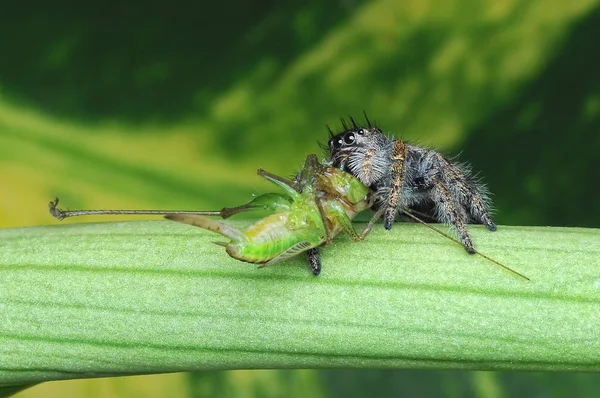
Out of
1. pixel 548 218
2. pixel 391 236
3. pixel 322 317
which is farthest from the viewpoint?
pixel 548 218

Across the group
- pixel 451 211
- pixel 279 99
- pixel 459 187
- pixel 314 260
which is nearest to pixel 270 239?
pixel 314 260

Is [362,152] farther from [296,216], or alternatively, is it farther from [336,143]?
[296,216]

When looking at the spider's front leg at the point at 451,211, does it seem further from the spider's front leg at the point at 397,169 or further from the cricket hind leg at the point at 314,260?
the cricket hind leg at the point at 314,260

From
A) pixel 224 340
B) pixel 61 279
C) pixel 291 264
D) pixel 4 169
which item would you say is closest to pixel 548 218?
pixel 291 264

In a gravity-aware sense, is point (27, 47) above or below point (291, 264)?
above

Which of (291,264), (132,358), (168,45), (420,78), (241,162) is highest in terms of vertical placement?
(168,45)

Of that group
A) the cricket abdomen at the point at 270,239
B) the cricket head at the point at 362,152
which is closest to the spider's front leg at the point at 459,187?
the cricket head at the point at 362,152

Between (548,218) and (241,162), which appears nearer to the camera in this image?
(548,218)

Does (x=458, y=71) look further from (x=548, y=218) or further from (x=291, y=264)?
(x=291, y=264)
